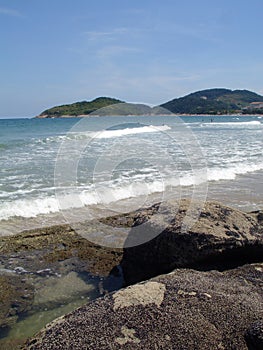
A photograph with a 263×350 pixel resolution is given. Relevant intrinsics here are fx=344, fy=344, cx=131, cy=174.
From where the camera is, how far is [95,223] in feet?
23.7

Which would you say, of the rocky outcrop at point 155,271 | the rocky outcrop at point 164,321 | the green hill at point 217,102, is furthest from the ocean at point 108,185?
the green hill at point 217,102

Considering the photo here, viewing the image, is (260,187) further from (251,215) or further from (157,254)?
(157,254)

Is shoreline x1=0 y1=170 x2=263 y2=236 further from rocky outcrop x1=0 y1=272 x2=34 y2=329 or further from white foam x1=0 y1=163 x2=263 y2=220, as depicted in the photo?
rocky outcrop x1=0 y1=272 x2=34 y2=329

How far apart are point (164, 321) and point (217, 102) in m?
174

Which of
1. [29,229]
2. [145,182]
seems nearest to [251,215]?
[29,229]

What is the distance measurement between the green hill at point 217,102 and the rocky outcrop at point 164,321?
11472 cm

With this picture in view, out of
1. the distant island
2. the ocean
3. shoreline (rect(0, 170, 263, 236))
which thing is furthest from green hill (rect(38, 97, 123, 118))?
shoreline (rect(0, 170, 263, 236))

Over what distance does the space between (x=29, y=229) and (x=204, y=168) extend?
8689 millimetres

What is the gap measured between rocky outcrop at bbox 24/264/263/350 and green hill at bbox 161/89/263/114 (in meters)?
115

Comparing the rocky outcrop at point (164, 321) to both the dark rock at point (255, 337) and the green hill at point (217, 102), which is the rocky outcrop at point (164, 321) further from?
the green hill at point (217, 102)

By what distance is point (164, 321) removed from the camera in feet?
9.38

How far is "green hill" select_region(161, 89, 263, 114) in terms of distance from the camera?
130375mm

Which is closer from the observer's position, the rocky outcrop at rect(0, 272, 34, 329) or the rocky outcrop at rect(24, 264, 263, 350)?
the rocky outcrop at rect(24, 264, 263, 350)

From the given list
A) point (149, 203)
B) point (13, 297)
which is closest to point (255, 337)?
point (13, 297)
